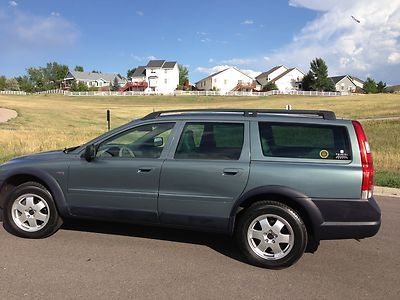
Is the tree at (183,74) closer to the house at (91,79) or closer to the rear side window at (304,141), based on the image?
the house at (91,79)

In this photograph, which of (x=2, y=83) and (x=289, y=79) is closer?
(x=289, y=79)

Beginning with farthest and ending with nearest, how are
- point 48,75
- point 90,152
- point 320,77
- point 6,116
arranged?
point 48,75
point 320,77
point 6,116
point 90,152

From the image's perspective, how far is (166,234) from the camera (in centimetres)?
535

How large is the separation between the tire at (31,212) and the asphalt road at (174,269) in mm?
120

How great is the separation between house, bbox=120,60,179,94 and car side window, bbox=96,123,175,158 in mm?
99744

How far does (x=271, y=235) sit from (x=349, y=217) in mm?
801

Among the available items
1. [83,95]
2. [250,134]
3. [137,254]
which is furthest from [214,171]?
[83,95]

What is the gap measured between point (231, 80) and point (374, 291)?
10953 cm

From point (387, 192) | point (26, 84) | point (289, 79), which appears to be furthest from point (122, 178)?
point (26, 84)

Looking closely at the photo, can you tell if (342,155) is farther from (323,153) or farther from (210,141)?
(210,141)

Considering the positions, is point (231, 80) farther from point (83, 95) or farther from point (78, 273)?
point (78, 273)

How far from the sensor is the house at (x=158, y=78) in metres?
104

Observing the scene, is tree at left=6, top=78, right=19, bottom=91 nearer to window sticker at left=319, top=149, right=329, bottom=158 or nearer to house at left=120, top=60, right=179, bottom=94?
house at left=120, top=60, right=179, bottom=94

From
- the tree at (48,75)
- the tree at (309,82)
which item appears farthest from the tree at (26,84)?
the tree at (309,82)
